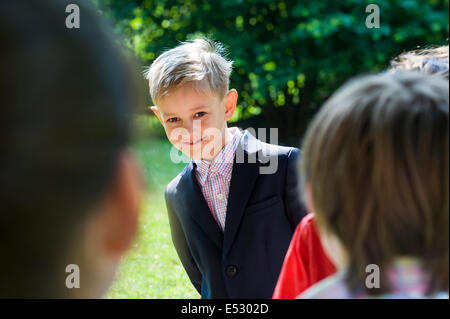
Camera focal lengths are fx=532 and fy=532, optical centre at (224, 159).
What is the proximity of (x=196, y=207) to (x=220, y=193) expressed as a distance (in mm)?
122

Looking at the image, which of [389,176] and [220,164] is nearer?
[389,176]

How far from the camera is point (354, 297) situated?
3.41 ft

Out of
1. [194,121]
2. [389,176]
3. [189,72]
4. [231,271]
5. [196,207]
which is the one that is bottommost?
[231,271]

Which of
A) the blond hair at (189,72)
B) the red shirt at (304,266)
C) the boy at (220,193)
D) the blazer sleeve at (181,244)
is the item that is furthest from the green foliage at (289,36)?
the red shirt at (304,266)

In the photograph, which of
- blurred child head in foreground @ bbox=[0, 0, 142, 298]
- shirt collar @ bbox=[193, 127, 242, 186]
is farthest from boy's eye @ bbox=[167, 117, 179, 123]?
blurred child head in foreground @ bbox=[0, 0, 142, 298]

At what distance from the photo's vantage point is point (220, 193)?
2268mm

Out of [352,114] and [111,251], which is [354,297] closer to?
[352,114]

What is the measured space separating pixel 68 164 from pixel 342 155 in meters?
0.56

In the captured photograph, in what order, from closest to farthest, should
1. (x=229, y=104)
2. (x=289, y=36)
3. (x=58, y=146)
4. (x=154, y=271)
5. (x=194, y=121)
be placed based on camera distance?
1. (x=58, y=146)
2. (x=194, y=121)
3. (x=229, y=104)
4. (x=154, y=271)
5. (x=289, y=36)

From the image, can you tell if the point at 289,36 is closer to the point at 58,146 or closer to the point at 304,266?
the point at 304,266

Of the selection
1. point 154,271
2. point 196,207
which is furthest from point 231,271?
point 154,271

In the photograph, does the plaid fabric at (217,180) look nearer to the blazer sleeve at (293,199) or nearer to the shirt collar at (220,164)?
the shirt collar at (220,164)
